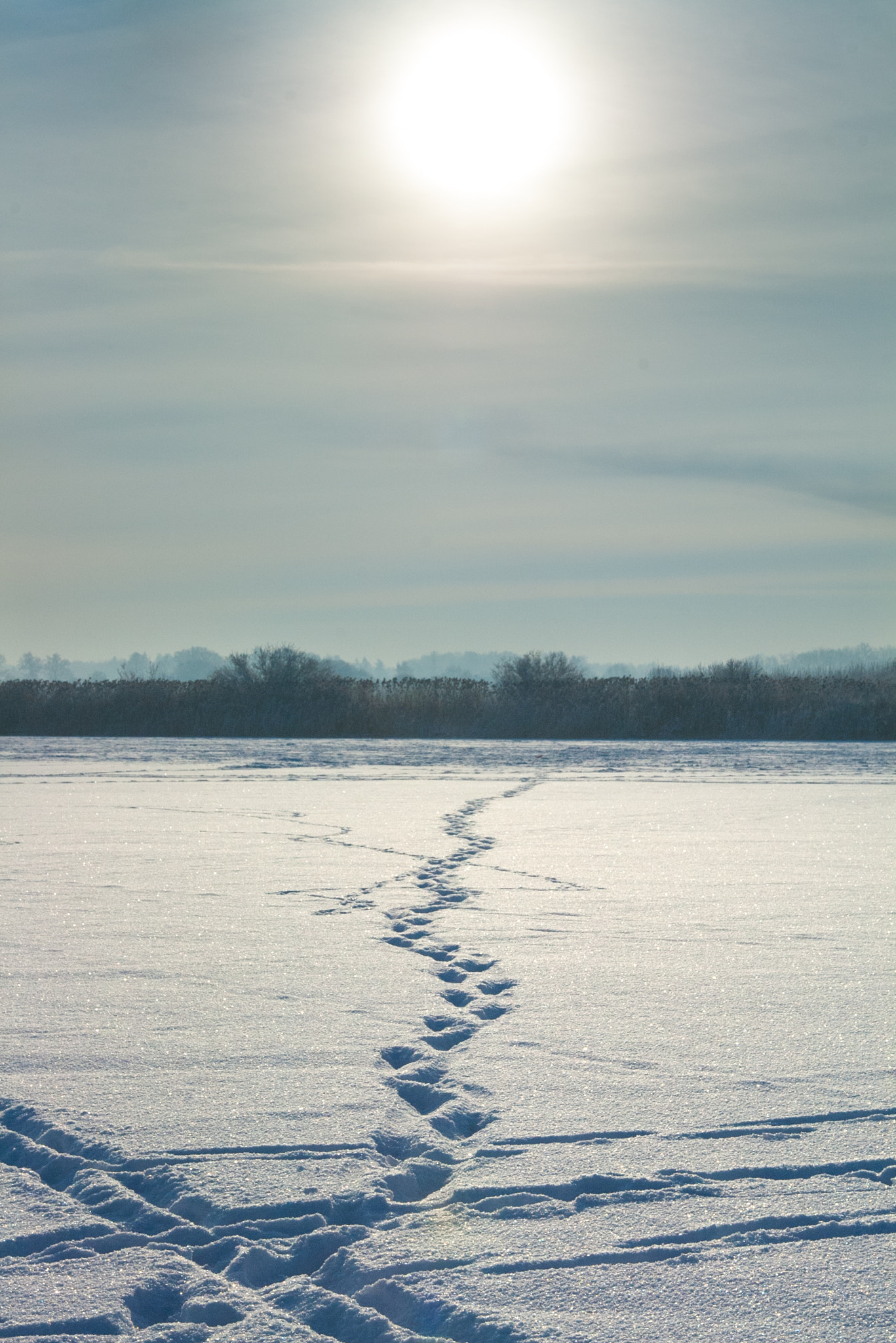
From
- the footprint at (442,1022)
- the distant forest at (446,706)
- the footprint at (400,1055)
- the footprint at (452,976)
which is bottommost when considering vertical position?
the footprint at (400,1055)

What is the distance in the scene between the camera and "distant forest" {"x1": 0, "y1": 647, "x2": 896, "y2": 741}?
21.2 metres

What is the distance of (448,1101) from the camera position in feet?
8.48

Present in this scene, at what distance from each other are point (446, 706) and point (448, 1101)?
1987 cm

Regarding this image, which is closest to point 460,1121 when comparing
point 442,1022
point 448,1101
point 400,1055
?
point 448,1101

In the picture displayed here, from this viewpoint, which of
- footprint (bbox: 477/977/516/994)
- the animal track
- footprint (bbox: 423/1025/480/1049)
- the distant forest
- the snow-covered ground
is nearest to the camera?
the snow-covered ground

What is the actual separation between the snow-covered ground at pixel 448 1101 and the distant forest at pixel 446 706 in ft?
50.5

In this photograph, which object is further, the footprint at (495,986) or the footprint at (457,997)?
the footprint at (495,986)

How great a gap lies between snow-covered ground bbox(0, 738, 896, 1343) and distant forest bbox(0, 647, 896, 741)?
15.4 meters

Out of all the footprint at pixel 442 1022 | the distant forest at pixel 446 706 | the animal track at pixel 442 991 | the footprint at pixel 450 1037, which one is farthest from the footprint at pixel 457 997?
the distant forest at pixel 446 706

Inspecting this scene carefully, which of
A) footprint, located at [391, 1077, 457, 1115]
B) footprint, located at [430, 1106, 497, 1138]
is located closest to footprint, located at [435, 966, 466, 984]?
footprint, located at [391, 1077, 457, 1115]

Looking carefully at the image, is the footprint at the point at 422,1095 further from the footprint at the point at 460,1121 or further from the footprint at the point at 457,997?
the footprint at the point at 457,997

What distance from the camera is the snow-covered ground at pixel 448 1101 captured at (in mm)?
1793

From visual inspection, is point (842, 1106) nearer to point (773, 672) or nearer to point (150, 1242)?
point (150, 1242)

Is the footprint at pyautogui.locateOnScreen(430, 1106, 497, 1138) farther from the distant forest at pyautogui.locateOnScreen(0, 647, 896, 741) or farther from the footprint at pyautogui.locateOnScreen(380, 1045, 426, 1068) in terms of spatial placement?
the distant forest at pyautogui.locateOnScreen(0, 647, 896, 741)
